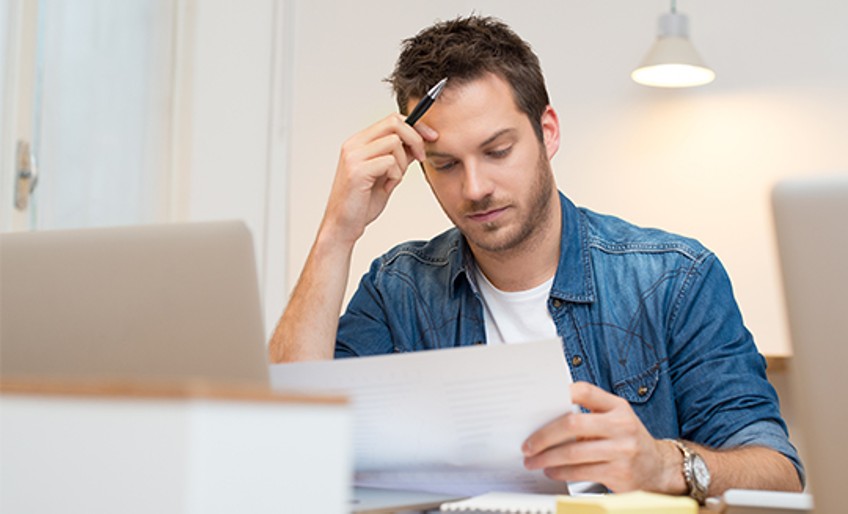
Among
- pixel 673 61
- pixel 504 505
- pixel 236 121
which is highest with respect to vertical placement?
pixel 673 61

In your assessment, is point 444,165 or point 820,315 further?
point 444,165

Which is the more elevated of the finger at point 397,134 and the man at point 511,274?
the finger at point 397,134

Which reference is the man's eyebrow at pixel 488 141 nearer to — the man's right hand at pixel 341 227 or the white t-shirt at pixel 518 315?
the man's right hand at pixel 341 227

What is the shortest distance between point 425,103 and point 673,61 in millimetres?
1524

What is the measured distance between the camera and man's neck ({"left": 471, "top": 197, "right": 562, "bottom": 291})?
154 cm

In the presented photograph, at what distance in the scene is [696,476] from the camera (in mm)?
1024

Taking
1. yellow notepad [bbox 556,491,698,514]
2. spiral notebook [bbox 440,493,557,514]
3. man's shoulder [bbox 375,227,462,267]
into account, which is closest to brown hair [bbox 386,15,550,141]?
man's shoulder [bbox 375,227,462,267]

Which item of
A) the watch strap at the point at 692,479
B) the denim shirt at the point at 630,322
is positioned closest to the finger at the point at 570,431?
the watch strap at the point at 692,479

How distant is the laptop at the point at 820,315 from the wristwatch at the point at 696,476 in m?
0.48

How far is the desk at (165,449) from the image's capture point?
419mm

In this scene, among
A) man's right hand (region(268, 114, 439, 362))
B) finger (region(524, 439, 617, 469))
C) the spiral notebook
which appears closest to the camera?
the spiral notebook

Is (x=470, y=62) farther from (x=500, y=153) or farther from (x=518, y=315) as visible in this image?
(x=518, y=315)

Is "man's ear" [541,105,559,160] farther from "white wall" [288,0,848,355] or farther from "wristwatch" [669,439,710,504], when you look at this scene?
"white wall" [288,0,848,355]

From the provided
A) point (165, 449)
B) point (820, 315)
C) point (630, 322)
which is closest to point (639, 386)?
point (630, 322)
